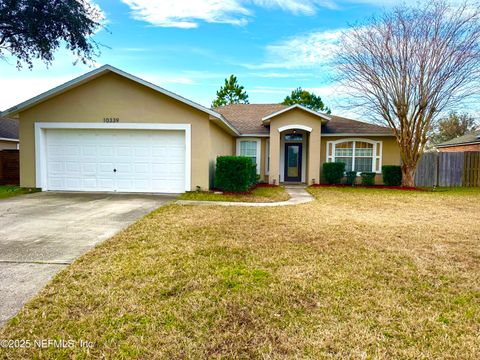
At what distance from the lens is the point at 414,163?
15039mm

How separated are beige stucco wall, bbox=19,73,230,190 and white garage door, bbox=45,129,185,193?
51 cm

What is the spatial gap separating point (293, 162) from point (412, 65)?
24.8ft

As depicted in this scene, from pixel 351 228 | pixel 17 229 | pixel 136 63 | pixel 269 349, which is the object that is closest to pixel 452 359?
pixel 269 349

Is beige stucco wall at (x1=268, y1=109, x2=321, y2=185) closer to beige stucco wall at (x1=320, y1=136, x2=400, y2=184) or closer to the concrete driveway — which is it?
beige stucco wall at (x1=320, y1=136, x2=400, y2=184)

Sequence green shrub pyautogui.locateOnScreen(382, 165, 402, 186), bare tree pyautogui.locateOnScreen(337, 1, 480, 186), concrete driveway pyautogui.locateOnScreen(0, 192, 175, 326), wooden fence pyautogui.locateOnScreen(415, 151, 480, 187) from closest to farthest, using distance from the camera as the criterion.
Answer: concrete driveway pyautogui.locateOnScreen(0, 192, 175, 326) < bare tree pyautogui.locateOnScreen(337, 1, 480, 186) < green shrub pyautogui.locateOnScreen(382, 165, 402, 186) < wooden fence pyautogui.locateOnScreen(415, 151, 480, 187)

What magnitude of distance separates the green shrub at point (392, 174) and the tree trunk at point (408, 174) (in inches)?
12.2

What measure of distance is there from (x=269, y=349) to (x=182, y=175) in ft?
30.7

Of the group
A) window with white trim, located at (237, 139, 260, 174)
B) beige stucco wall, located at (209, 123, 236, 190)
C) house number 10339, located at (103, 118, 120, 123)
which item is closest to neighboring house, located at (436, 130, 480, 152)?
window with white trim, located at (237, 139, 260, 174)

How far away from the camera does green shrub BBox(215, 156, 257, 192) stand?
11.3 m

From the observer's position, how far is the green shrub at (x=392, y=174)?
15641 millimetres

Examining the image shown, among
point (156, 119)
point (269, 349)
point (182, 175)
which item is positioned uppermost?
point (156, 119)

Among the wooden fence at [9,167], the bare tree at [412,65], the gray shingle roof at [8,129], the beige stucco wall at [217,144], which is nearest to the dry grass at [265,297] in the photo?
the beige stucco wall at [217,144]

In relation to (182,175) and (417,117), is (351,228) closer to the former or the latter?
(182,175)

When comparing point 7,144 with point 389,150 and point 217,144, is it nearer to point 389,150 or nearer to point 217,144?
point 217,144
